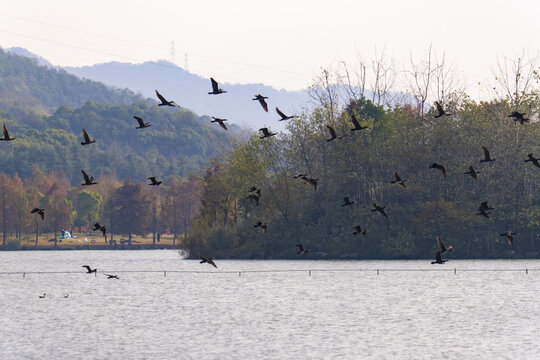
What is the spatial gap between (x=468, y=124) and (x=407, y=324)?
53.2 meters

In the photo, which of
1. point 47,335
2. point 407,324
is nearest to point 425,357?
point 407,324

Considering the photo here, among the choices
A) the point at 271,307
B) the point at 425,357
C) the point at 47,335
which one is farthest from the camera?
the point at 271,307

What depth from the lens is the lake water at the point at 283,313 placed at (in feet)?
136

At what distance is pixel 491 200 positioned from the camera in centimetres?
9938

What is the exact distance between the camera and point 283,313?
189 ft

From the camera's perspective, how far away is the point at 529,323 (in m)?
50.4

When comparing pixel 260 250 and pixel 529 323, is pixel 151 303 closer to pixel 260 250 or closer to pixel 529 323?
pixel 529 323

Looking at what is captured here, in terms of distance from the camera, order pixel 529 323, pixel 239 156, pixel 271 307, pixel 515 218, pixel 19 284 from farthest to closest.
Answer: pixel 239 156 < pixel 515 218 < pixel 19 284 < pixel 271 307 < pixel 529 323

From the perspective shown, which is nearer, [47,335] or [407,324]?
[47,335]

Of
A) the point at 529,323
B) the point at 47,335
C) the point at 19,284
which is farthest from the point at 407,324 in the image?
the point at 19,284

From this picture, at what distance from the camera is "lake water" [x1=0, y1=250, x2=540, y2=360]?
4134 centimetres

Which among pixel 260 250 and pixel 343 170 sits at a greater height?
pixel 343 170

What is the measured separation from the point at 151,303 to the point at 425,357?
30.7 m

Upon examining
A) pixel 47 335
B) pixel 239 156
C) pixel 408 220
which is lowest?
pixel 47 335
